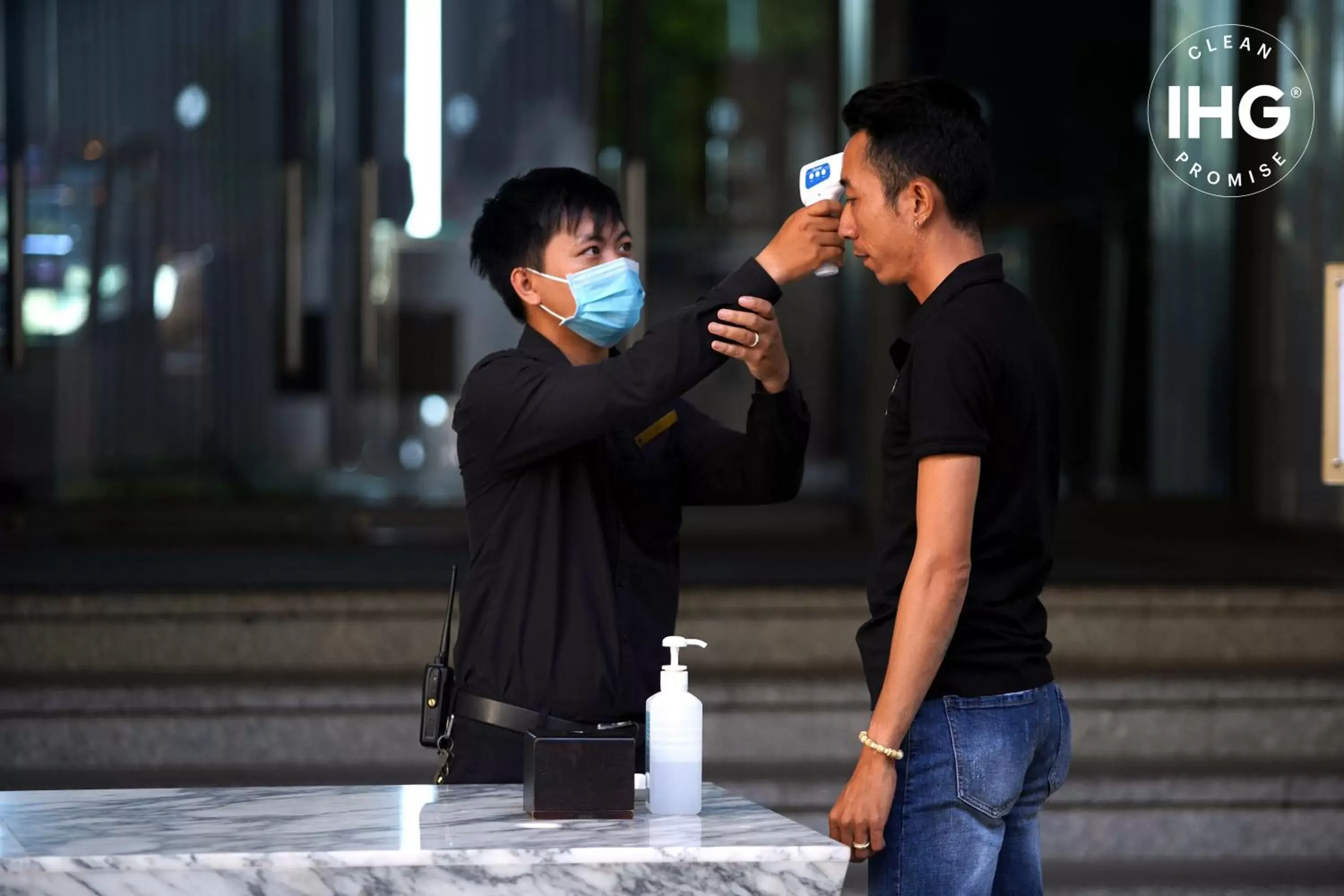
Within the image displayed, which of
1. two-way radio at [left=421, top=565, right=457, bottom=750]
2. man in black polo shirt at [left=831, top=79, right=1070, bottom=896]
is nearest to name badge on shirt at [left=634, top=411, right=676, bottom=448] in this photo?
two-way radio at [left=421, top=565, right=457, bottom=750]

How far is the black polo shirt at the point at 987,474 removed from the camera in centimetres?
204

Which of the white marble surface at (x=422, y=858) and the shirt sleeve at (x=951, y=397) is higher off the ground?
the shirt sleeve at (x=951, y=397)

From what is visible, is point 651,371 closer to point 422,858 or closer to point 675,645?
point 675,645

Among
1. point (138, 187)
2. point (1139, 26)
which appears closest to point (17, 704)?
point (138, 187)

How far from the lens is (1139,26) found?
24.1ft

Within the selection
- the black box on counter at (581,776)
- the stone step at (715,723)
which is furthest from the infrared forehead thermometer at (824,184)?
the stone step at (715,723)

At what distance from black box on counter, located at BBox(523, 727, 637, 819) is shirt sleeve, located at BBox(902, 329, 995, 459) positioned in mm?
540

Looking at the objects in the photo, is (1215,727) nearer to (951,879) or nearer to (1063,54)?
(951,879)

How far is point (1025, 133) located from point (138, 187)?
4.10 m

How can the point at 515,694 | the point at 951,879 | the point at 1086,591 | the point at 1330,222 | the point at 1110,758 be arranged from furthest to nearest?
the point at 1330,222 < the point at 1086,591 < the point at 1110,758 < the point at 515,694 < the point at 951,879

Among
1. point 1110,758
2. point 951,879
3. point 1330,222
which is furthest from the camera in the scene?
point 1330,222

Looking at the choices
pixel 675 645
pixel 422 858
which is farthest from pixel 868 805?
pixel 422 858

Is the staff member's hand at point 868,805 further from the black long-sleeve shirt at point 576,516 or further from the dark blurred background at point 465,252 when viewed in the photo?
the dark blurred background at point 465,252

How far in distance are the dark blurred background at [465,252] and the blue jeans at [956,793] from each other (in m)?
3.91
